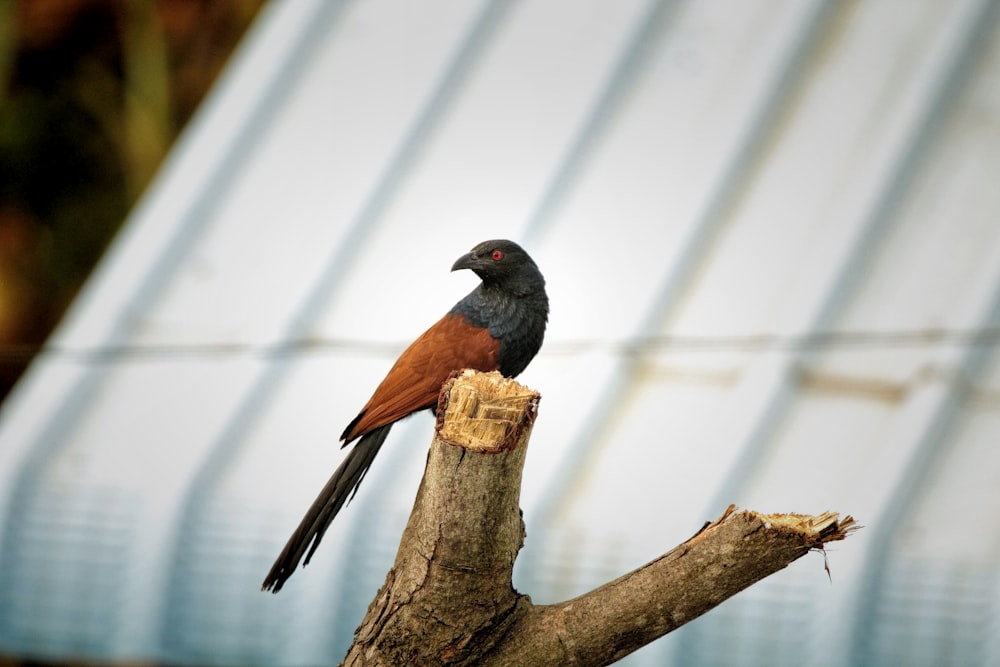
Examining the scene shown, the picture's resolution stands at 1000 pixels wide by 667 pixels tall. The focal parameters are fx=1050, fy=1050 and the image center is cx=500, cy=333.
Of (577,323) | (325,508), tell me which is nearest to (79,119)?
(577,323)

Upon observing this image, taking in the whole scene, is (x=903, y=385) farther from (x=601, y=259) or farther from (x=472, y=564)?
(x=472, y=564)

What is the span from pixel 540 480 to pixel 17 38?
365 centimetres

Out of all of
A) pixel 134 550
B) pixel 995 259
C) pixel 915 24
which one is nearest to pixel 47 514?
pixel 134 550

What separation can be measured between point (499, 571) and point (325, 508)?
43 cm

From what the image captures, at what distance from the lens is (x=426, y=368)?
1908 mm

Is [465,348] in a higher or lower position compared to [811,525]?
higher

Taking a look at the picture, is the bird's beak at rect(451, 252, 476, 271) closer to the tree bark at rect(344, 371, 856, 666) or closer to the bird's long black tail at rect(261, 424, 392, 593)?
the bird's long black tail at rect(261, 424, 392, 593)

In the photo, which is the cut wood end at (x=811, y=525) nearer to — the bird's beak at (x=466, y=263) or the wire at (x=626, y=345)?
the bird's beak at (x=466, y=263)

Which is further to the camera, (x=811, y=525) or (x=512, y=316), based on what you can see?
(x=512, y=316)

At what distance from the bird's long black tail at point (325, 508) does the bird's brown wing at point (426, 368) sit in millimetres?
30

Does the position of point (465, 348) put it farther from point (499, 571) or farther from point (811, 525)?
point (811, 525)

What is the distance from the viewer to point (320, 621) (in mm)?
2789

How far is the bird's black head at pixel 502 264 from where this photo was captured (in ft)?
6.53

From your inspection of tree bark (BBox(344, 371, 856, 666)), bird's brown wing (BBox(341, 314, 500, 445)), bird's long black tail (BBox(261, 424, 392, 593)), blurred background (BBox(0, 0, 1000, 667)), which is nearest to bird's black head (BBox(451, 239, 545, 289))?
bird's brown wing (BBox(341, 314, 500, 445))
